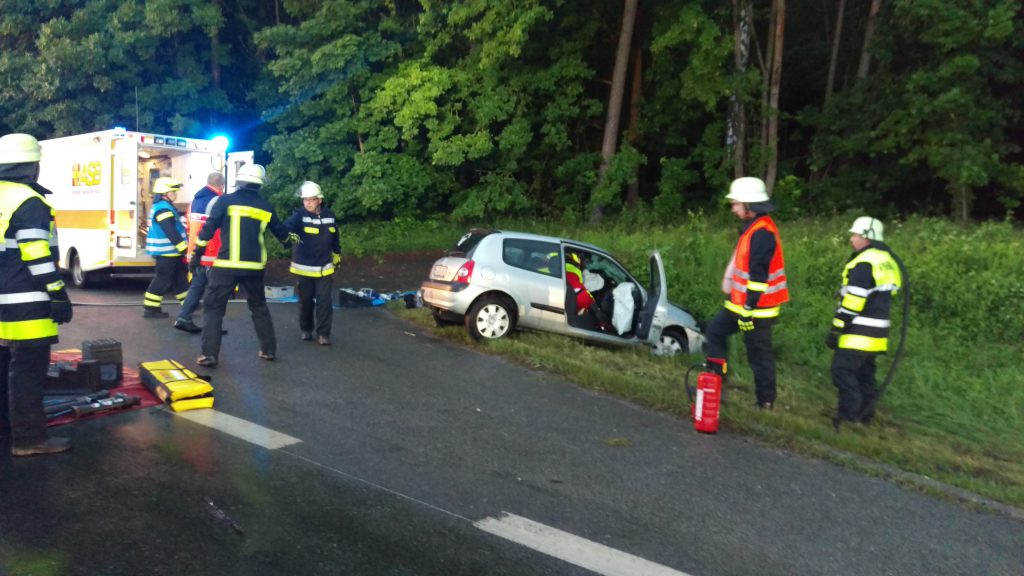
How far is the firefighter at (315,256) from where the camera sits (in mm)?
9383

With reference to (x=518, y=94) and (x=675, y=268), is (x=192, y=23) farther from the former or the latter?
(x=675, y=268)

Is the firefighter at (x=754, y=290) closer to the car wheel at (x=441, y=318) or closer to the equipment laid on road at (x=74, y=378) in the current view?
the car wheel at (x=441, y=318)

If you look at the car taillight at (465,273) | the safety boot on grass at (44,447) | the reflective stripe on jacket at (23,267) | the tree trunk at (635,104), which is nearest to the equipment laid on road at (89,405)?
the safety boot on grass at (44,447)

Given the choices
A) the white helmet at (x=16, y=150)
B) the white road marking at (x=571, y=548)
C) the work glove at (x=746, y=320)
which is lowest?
the white road marking at (x=571, y=548)

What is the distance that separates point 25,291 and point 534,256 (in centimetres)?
624

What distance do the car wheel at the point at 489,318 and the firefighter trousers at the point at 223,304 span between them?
2.61 m

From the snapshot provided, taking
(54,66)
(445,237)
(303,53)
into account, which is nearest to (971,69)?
(445,237)

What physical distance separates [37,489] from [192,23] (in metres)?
20.4

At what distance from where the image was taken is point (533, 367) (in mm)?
8906

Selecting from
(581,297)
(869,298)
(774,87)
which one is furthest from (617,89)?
(869,298)

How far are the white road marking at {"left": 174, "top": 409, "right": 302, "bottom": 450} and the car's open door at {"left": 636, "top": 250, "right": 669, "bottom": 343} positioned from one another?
5.15 meters

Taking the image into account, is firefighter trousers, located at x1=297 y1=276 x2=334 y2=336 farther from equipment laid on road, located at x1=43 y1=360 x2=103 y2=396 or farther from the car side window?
equipment laid on road, located at x1=43 y1=360 x2=103 y2=396

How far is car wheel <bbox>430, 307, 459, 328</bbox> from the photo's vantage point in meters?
10.6

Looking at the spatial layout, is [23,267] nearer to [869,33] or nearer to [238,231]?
[238,231]
